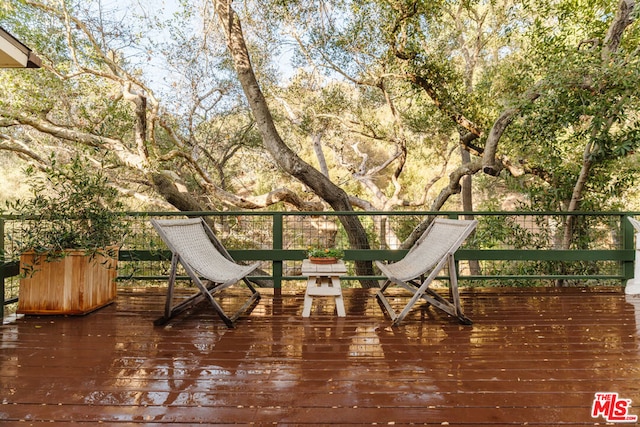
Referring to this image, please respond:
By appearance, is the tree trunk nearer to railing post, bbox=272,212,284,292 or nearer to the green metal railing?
the green metal railing

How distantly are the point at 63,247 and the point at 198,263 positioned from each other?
1.19 m

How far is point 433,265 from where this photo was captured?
3.59 metres

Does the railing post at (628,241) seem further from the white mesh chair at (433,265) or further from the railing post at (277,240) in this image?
the railing post at (277,240)

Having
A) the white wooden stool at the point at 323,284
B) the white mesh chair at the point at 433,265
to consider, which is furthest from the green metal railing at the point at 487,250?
→ the white mesh chair at the point at 433,265

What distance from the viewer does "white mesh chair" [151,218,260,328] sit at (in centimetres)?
351

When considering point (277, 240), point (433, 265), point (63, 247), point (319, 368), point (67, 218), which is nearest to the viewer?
point (319, 368)

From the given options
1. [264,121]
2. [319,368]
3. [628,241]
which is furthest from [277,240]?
[628,241]

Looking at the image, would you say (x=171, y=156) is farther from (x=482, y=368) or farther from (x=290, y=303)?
(x=482, y=368)

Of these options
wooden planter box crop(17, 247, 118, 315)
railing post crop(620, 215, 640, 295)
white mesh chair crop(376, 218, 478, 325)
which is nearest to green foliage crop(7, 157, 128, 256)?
wooden planter box crop(17, 247, 118, 315)

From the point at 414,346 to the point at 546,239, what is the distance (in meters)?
4.59

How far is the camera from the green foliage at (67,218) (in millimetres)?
3812

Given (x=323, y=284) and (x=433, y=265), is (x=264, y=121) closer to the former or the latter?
(x=323, y=284)

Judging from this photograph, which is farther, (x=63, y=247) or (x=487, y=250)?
(x=487, y=250)

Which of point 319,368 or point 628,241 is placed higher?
point 628,241
